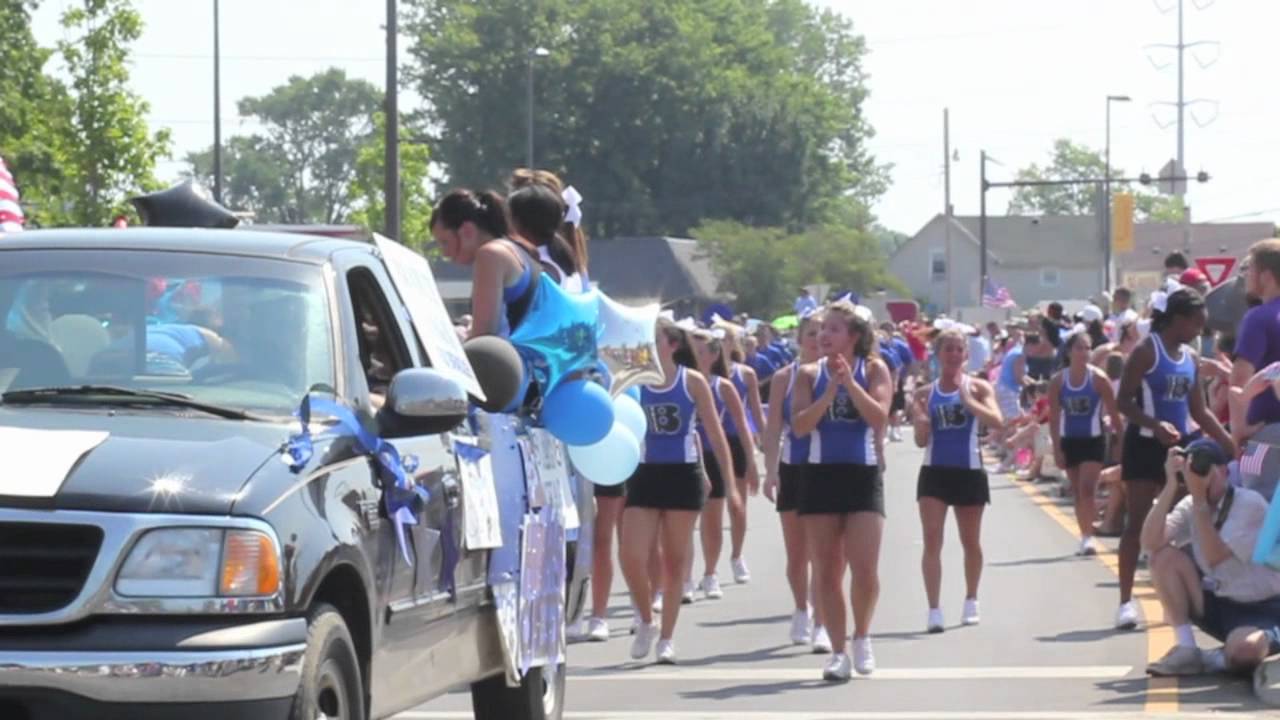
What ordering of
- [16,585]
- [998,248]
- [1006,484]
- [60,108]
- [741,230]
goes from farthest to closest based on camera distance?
1. [998,248]
2. [741,230]
3. [60,108]
4. [1006,484]
5. [16,585]

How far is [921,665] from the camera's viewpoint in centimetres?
1283

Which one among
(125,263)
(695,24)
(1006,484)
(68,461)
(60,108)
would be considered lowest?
(1006,484)

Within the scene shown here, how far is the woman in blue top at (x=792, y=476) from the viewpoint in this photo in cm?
1327

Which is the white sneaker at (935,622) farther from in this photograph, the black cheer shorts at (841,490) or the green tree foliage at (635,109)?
the green tree foliage at (635,109)

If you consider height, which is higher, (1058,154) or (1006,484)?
(1058,154)

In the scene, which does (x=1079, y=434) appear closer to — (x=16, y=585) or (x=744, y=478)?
(x=744, y=478)

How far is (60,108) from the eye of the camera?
1539 inches

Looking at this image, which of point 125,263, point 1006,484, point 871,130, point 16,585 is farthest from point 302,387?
point 871,130

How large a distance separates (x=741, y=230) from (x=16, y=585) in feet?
283

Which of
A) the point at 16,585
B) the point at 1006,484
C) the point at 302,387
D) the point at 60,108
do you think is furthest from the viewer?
the point at 60,108

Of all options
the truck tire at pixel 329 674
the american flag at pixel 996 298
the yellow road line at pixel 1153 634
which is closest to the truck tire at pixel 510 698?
the truck tire at pixel 329 674

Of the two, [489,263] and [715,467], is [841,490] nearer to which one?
[489,263]

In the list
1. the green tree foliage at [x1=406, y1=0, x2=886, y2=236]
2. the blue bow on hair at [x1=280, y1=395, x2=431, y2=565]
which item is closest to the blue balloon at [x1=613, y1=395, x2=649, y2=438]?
the blue bow on hair at [x1=280, y1=395, x2=431, y2=565]

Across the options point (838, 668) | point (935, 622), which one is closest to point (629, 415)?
point (838, 668)
